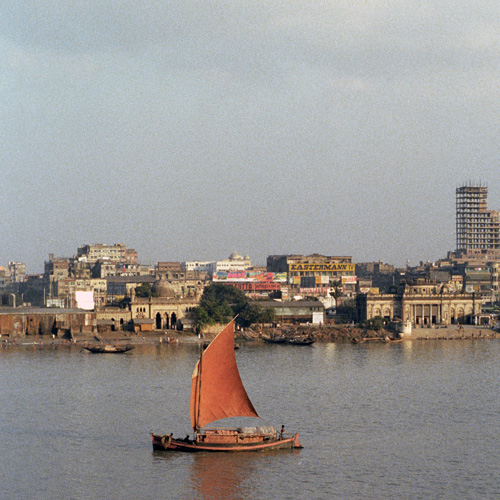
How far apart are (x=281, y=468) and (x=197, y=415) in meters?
6.57

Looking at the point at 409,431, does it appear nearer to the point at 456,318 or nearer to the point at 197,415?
the point at 197,415

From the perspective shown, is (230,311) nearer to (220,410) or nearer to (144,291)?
(144,291)

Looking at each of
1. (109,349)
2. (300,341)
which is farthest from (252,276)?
(109,349)

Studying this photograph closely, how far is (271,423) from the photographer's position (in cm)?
5638

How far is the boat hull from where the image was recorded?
159 feet

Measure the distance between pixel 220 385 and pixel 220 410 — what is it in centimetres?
129

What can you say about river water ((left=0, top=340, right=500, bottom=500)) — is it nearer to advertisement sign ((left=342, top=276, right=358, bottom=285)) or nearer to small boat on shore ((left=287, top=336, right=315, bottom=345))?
small boat on shore ((left=287, top=336, right=315, bottom=345))

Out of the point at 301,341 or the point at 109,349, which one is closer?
the point at 109,349

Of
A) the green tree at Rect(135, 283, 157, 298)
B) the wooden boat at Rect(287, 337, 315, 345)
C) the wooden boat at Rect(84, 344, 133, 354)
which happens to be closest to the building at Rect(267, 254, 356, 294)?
the green tree at Rect(135, 283, 157, 298)

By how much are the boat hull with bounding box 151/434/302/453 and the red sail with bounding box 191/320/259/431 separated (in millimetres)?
2611

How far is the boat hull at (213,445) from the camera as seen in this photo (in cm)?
4836

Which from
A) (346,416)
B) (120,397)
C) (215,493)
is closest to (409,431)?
(346,416)

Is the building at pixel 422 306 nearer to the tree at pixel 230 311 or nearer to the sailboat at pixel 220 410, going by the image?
the tree at pixel 230 311

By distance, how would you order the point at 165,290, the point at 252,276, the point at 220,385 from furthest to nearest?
the point at 252,276 → the point at 165,290 → the point at 220,385
